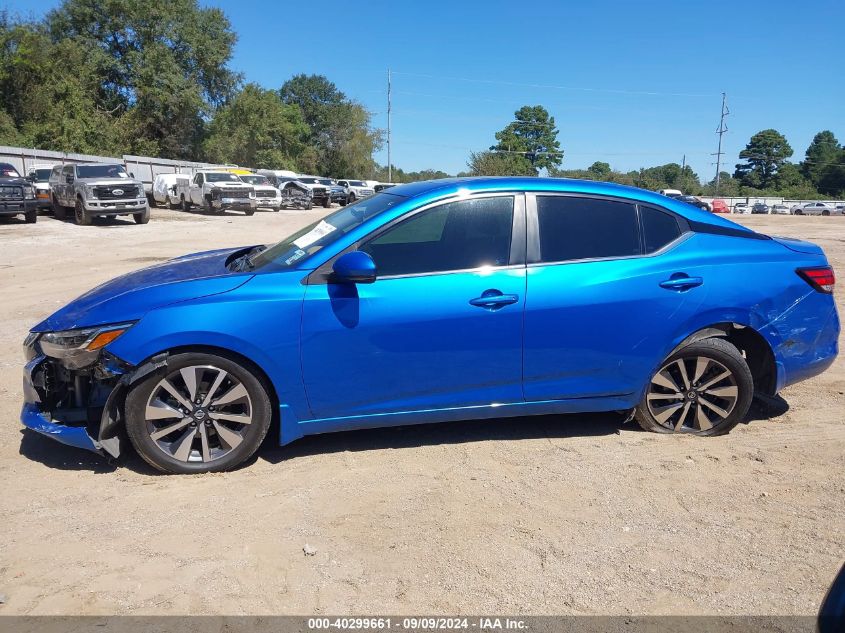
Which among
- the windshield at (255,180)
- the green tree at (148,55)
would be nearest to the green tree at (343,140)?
the green tree at (148,55)

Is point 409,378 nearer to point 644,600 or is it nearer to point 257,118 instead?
point 644,600

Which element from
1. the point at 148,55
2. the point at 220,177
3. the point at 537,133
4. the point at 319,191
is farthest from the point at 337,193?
the point at 537,133

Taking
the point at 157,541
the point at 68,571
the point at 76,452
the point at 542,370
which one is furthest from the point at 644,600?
the point at 76,452

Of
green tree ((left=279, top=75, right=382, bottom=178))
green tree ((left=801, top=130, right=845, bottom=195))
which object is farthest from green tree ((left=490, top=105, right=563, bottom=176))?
green tree ((left=801, top=130, right=845, bottom=195))

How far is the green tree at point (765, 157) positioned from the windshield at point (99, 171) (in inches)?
4866

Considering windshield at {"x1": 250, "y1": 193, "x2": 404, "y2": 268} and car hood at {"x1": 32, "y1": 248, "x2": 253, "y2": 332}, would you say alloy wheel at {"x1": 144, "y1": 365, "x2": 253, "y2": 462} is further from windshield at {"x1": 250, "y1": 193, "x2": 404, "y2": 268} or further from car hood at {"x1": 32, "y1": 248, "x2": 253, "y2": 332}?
windshield at {"x1": 250, "y1": 193, "x2": 404, "y2": 268}

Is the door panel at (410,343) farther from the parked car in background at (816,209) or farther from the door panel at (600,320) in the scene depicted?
the parked car in background at (816,209)

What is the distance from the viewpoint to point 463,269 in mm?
3900

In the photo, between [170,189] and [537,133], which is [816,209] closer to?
[537,133]

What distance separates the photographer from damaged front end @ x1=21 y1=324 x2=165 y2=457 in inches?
141

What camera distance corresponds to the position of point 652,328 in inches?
160

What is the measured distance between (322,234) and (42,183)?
24.8 meters

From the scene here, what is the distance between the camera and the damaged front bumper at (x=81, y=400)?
3.58 m

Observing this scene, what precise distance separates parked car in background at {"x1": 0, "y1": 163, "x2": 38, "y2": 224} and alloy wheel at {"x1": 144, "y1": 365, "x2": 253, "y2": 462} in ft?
64.4
